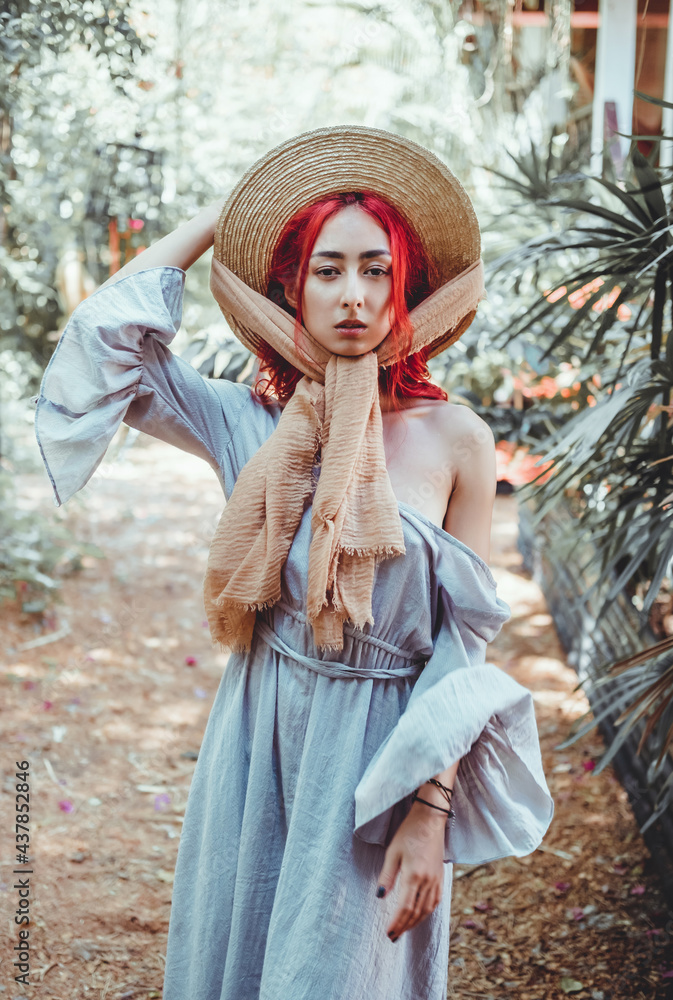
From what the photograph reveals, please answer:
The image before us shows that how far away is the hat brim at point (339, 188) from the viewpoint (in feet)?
4.72

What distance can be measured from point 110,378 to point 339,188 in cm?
49

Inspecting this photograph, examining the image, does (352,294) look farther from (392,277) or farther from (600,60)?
(600,60)

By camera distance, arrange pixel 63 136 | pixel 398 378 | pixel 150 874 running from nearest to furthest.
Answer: pixel 398 378 → pixel 150 874 → pixel 63 136

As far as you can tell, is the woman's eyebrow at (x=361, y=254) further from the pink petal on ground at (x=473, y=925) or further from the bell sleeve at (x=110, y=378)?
the pink petal on ground at (x=473, y=925)

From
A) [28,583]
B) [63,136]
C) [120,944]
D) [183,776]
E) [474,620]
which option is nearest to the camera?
[474,620]

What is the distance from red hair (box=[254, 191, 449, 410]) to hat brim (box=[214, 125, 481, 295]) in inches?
0.9

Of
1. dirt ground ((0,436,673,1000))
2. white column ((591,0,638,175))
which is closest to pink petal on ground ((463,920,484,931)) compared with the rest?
dirt ground ((0,436,673,1000))

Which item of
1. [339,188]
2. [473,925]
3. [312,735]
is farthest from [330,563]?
[473,925]

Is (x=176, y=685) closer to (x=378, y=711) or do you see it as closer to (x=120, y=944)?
(x=120, y=944)

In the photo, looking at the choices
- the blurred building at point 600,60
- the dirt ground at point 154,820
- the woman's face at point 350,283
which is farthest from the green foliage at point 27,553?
the blurred building at point 600,60

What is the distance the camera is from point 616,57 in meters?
5.94

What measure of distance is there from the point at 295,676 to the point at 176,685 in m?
2.75

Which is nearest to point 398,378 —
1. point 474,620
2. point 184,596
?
point 474,620

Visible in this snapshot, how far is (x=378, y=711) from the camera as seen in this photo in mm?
1363
